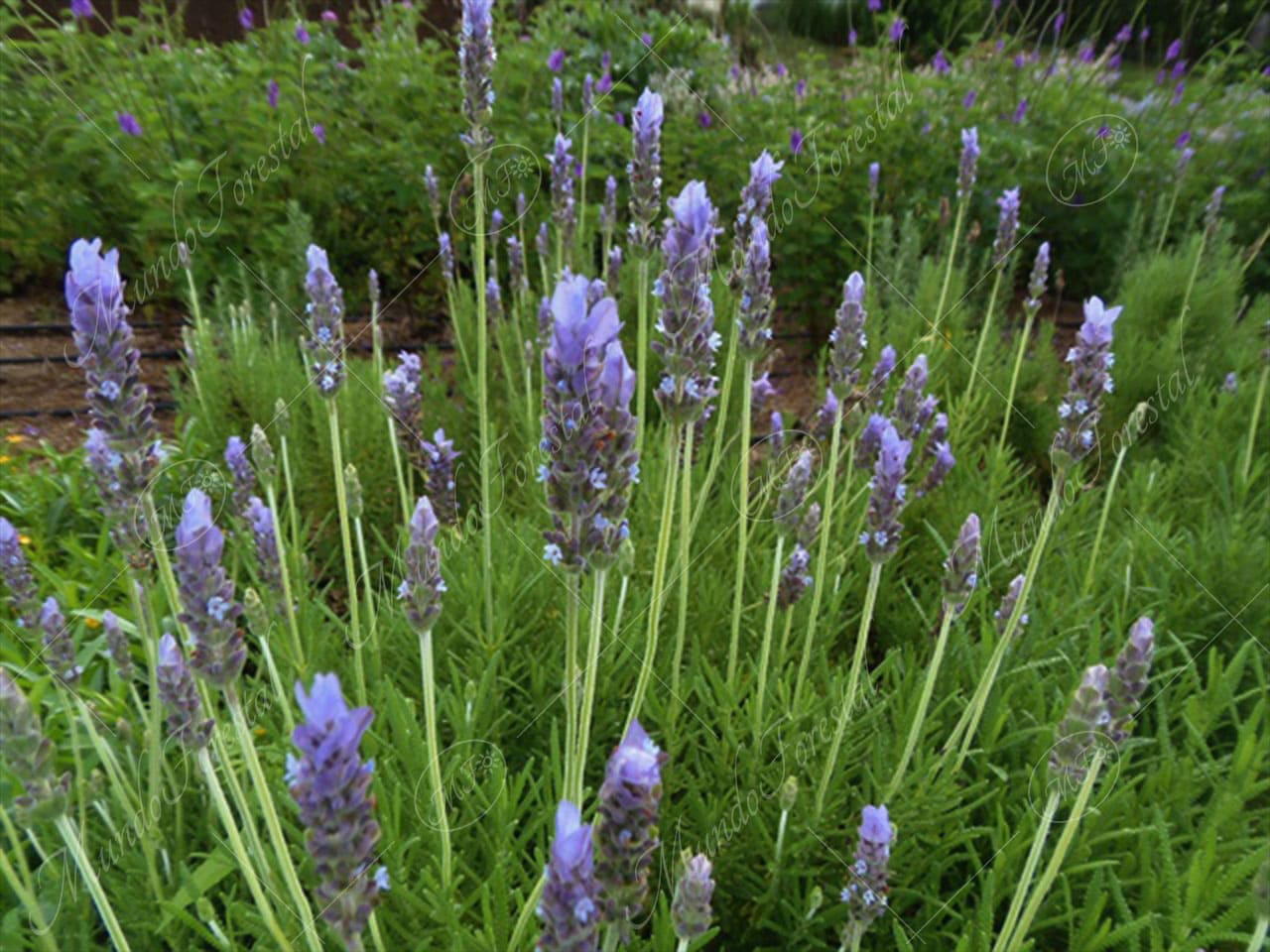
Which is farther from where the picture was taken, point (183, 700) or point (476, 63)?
point (476, 63)

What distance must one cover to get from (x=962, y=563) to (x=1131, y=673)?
341 mm

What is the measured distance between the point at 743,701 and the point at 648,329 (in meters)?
2.11

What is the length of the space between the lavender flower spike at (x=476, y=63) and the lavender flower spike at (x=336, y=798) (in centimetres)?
117

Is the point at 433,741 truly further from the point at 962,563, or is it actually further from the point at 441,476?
the point at 441,476

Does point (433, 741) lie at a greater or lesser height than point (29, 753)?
lesser

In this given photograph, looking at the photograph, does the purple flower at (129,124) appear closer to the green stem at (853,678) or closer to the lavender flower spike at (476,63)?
the lavender flower spike at (476,63)

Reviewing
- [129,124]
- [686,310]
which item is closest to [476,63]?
[686,310]

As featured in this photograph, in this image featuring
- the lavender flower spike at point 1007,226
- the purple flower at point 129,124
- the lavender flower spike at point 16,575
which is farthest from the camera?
the purple flower at point 129,124

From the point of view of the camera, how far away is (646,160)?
1.47 m

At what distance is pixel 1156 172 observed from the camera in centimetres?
552

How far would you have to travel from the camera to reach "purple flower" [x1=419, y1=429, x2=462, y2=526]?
6.23ft

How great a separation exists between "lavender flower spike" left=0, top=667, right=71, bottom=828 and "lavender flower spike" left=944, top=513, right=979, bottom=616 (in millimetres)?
1172

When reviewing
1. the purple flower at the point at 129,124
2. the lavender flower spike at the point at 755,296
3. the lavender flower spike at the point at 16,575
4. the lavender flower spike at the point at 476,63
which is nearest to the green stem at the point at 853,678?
the lavender flower spike at the point at 755,296

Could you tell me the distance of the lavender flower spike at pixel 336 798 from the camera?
62 cm
